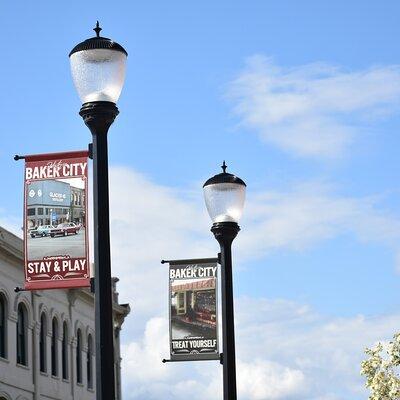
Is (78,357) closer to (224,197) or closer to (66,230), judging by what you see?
(224,197)

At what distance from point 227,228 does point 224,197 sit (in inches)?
15.1

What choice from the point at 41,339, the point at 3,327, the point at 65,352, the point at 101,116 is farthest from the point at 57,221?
the point at 65,352

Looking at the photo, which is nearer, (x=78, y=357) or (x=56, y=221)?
(x=56, y=221)

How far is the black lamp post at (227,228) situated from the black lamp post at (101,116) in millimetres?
4678

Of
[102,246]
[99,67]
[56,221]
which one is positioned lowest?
[102,246]

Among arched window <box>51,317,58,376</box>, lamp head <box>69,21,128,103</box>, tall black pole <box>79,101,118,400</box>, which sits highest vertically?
arched window <box>51,317,58,376</box>

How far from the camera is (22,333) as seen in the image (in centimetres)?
4397

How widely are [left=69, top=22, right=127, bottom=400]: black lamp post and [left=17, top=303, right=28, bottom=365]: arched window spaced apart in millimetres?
34521

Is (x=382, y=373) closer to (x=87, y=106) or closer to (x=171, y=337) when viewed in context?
(x=171, y=337)

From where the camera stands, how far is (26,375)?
4397 cm

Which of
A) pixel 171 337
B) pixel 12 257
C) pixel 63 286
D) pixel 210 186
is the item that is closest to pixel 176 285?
pixel 171 337

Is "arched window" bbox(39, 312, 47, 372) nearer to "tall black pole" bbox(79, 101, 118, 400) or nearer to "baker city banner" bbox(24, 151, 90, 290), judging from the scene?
"baker city banner" bbox(24, 151, 90, 290)

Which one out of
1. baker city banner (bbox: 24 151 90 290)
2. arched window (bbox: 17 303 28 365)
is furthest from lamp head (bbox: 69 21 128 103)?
arched window (bbox: 17 303 28 365)

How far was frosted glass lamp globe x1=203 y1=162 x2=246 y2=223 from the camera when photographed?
1449 cm
